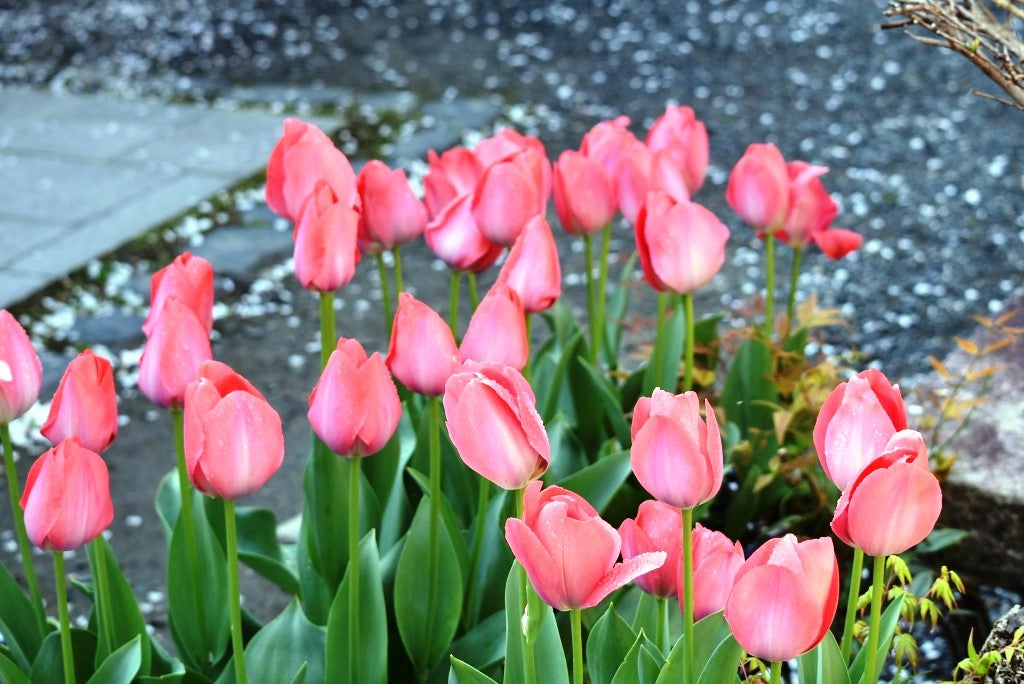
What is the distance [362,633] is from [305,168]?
1.91ft

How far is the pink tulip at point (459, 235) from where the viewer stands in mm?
1730

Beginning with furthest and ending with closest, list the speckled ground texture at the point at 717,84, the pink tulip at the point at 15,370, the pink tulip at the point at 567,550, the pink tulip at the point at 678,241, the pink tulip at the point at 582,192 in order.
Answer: the speckled ground texture at the point at 717,84 < the pink tulip at the point at 582,192 < the pink tulip at the point at 678,241 < the pink tulip at the point at 15,370 < the pink tulip at the point at 567,550

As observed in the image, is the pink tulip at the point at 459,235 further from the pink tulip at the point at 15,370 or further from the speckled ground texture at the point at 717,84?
the speckled ground texture at the point at 717,84

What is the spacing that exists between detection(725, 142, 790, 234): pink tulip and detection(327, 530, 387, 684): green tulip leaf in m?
0.79

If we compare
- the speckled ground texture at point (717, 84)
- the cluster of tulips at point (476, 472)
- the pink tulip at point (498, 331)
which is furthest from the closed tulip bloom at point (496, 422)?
the speckled ground texture at point (717, 84)

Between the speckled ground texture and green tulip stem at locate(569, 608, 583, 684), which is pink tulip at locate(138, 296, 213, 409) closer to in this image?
green tulip stem at locate(569, 608, 583, 684)

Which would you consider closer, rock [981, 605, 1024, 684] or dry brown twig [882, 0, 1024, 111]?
rock [981, 605, 1024, 684]

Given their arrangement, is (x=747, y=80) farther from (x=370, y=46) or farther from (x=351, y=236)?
(x=351, y=236)

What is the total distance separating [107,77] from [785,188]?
4.38 m

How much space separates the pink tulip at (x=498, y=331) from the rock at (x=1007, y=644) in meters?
0.58

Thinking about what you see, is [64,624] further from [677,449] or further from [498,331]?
[677,449]

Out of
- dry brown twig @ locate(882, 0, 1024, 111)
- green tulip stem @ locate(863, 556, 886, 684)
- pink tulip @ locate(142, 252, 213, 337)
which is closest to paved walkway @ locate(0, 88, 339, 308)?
pink tulip @ locate(142, 252, 213, 337)

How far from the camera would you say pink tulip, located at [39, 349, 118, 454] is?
137 centimetres

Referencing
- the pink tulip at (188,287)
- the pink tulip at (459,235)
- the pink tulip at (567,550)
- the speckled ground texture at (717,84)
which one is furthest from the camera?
the speckled ground texture at (717,84)
